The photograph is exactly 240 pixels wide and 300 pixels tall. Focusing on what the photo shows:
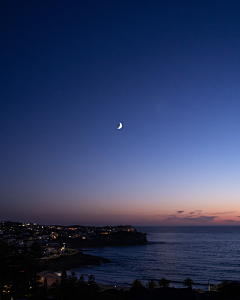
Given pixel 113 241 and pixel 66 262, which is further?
pixel 113 241

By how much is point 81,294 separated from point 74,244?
117m

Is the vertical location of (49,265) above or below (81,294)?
below

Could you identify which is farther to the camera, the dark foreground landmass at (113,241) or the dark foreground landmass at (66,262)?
the dark foreground landmass at (113,241)

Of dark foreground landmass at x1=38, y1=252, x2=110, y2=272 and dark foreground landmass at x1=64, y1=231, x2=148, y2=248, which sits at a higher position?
dark foreground landmass at x1=38, y1=252, x2=110, y2=272

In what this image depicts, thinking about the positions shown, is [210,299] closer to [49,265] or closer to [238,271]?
[238,271]

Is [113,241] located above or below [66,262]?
below

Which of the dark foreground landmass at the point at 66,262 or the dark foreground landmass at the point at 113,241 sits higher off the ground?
the dark foreground landmass at the point at 66,262

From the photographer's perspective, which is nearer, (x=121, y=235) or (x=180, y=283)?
(x=180, y=283)

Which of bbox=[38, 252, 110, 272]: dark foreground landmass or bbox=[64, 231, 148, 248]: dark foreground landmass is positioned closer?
bbox=[38, 252, 110, 272]: dark foreground landmass

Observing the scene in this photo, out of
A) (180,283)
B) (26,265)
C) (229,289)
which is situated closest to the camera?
(26,265)

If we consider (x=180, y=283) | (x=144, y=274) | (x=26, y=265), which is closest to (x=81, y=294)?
(x=26, y=265)

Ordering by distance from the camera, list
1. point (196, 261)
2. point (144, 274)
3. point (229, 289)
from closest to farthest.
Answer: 1. point (229, 289)
2. point (144, 274)
3. point (196, 261)

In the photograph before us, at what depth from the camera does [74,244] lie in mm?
122000

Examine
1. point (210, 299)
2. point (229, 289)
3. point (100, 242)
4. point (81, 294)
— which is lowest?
point (100, 242)
